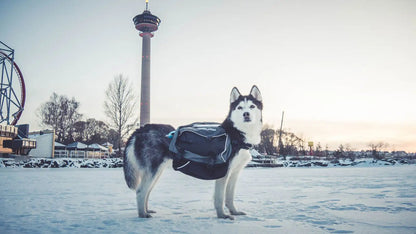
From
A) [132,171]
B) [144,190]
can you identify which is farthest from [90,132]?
[144,190]

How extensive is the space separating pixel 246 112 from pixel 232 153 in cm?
62

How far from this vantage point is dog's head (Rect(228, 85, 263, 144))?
13.1 feet

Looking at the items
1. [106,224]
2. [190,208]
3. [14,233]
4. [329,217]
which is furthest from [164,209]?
[329,217]

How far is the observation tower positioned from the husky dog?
2041 inches

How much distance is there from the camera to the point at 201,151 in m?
4.01

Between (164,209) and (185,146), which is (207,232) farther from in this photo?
(164,209)

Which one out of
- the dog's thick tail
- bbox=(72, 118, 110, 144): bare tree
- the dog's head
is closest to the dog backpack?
the dog's head

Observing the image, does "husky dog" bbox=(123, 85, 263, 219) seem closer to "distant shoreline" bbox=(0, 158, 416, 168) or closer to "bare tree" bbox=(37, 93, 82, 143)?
"distant shoreline" bbox=(0, 158, 416, 168)

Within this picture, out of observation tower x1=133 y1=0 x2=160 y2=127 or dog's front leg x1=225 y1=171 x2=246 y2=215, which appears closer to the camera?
dog's front leg x1=225 y1=171 x2=246 y2=215

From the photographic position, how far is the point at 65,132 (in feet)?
178

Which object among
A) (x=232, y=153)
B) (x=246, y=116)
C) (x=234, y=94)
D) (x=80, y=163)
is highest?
(x=234, y=94)

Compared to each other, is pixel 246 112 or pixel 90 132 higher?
pixel 90 132

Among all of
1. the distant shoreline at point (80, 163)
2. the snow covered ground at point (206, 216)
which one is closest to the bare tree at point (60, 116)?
the distant shoreline at point (80, 163)

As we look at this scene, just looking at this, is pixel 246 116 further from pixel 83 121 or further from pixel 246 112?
pixel 83 121
